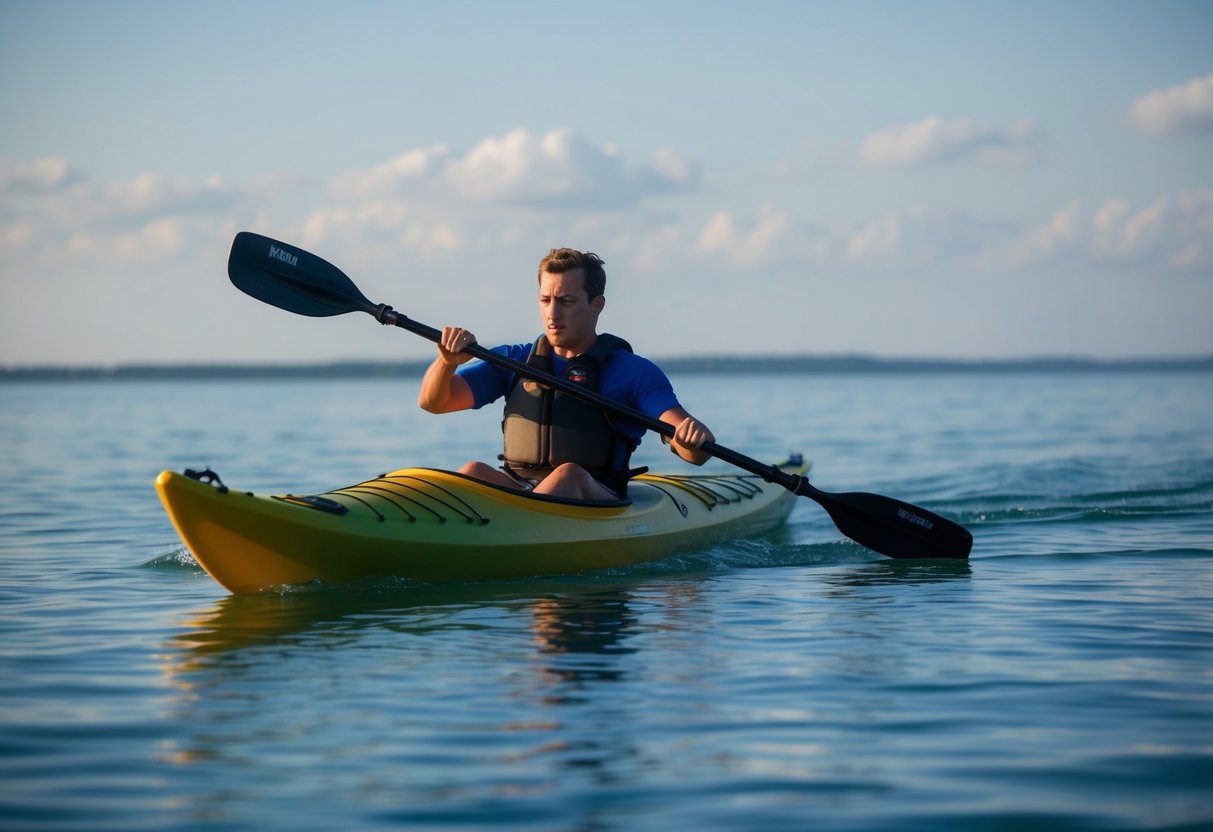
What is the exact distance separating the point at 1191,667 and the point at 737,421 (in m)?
24.3

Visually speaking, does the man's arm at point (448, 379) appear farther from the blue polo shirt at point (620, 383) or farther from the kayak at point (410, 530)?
the kayak at point (410, 530)

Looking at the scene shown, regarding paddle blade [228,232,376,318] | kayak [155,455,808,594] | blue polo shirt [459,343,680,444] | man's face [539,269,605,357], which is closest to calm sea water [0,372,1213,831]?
kayak [155,455,808,594]

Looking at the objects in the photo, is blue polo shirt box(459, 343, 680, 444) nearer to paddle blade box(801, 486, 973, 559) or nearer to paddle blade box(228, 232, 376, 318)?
paddle blade box(228, 232, 376, 318)

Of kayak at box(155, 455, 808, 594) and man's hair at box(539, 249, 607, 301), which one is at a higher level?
man's hair at box(539, 249, 607, 301)

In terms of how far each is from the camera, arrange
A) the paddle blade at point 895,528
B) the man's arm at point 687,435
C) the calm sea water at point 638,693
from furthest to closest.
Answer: the paddle blade at point 895,528 → the man's arm at point 687,435 → the calm sea water at point 638,693

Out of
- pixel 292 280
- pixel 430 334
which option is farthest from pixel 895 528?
pixel 292 280

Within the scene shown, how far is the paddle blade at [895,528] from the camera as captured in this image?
720 centimetres

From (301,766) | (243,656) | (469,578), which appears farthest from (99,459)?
(301,766)

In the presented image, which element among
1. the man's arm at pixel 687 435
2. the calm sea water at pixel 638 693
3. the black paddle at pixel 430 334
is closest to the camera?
the calm sea water at pixel 638 693

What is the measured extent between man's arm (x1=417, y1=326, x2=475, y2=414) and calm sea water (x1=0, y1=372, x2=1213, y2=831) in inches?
35.1

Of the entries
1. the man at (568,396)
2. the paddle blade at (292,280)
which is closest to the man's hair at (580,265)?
the man at (568,396)

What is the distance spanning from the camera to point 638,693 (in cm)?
403

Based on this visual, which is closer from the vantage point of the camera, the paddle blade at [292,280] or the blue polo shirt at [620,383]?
the blue polo shirt at [620,383]

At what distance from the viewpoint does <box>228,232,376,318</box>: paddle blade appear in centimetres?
689
